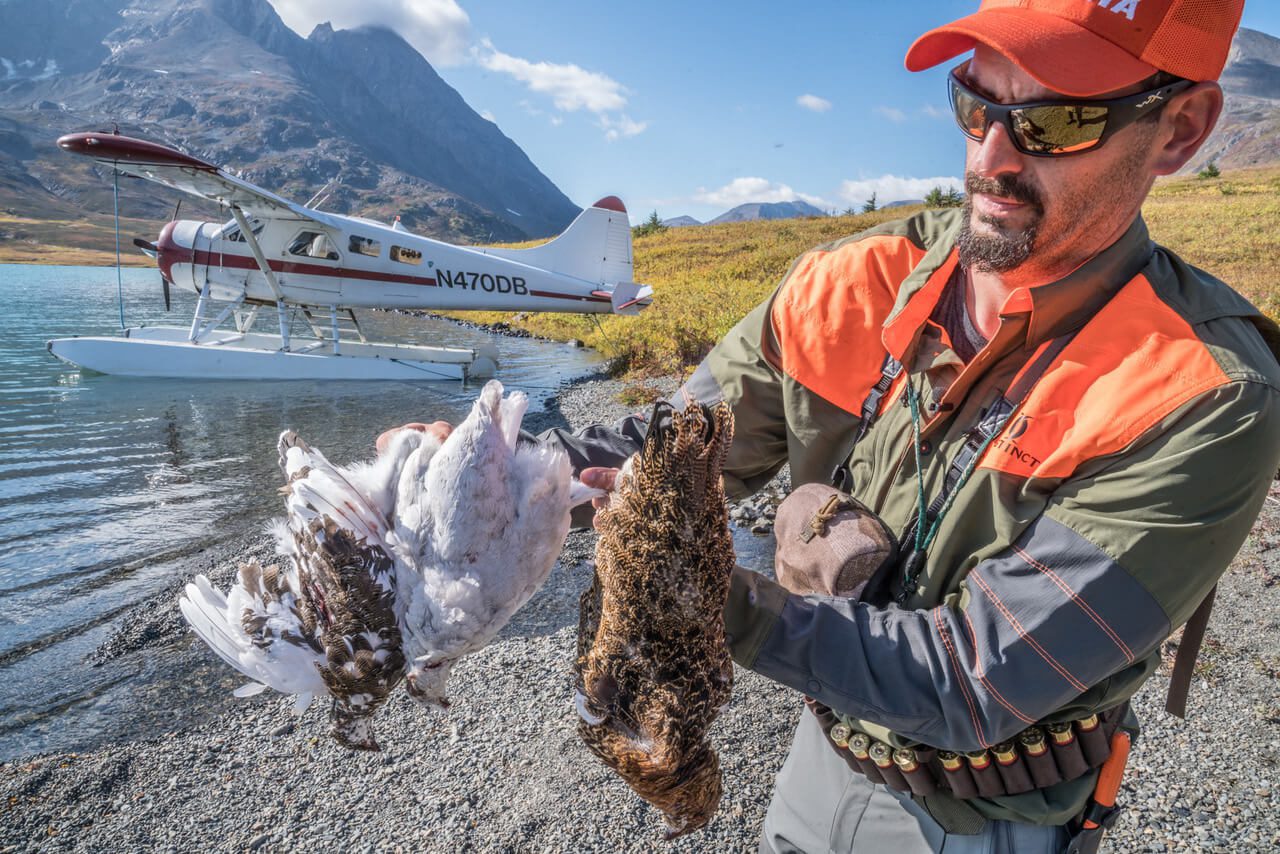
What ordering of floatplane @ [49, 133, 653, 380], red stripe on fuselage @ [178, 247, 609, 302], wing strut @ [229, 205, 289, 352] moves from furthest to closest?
red stripe on fuselage @ [178, 247, 609, 302], wing strut @ [229, 205, 289, 352], floatplane @ [49, 133, 653, 380]

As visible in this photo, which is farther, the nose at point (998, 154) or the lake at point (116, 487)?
the lake at point (116, 487)

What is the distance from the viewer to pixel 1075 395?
1732 millimetres

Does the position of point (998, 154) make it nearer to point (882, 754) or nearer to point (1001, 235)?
point (1001, 235)

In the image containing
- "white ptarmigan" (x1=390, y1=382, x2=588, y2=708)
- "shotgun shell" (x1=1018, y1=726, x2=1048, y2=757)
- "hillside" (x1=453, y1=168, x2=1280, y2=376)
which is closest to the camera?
"shotgun shell" (x1=1018, y1=726, x2=1048, y2=757)

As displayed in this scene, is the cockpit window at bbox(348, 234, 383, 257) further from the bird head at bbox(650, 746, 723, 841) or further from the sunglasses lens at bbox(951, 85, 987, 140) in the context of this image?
the bird head at bbox(650, 746, 723, 841)

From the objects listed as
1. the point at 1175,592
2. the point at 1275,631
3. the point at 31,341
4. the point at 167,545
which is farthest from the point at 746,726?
the point at 31,341

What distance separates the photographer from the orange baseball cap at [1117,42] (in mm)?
1693

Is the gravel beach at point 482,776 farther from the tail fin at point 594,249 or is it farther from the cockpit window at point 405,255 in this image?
the tail fin at point 594,249

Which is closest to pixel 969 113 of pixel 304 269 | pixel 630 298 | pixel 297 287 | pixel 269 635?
pixel 269 635

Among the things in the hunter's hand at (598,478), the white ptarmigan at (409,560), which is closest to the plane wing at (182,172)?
the white ptarmigan at (409,560)

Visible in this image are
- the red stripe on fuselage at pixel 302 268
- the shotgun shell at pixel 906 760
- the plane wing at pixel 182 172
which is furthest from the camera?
the red stripe on fuselage at pixel 302 268

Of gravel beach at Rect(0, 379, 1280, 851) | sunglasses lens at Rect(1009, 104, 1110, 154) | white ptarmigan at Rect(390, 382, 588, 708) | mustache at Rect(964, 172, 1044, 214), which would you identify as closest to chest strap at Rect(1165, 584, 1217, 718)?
mustache at Rect(964, 172, 1044, 214)

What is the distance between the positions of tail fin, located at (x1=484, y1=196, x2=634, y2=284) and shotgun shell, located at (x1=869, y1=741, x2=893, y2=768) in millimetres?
23923

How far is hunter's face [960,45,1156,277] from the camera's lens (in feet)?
6.01
